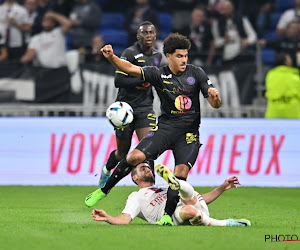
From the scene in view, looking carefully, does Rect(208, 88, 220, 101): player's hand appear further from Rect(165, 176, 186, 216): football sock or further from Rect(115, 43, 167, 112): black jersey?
Rect(115, 43, 167, 112): black jersey

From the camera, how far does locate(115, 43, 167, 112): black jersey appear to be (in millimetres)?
10711

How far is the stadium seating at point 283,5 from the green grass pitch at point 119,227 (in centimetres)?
738

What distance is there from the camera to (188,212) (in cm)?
818

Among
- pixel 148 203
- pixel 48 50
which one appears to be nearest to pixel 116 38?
pixel 48 50

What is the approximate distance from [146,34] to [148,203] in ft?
11.0

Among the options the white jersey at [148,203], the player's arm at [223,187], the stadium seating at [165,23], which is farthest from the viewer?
the stadium seating at [165,23]

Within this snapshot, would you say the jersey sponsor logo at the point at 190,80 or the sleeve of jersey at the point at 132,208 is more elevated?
the jersey sponsor logo at the point at 190,80

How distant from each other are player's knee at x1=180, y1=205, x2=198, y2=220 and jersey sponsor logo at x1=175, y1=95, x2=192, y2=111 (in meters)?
1.35

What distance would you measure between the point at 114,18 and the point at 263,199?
8.70m

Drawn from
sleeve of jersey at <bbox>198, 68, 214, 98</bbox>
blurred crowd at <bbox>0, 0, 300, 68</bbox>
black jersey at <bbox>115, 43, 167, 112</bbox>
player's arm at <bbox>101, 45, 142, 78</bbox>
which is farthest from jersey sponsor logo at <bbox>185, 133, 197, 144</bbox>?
blurred crowd at <bbox>0, 0, 300, 68</bbox>

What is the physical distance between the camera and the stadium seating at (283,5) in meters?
19.0

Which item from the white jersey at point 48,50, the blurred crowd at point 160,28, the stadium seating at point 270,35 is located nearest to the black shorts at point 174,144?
the blurred crowd at point 160,28

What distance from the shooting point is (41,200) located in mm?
11516

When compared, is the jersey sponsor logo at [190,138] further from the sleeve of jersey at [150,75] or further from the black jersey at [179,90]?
the sleeve of jersey at [150,75]
